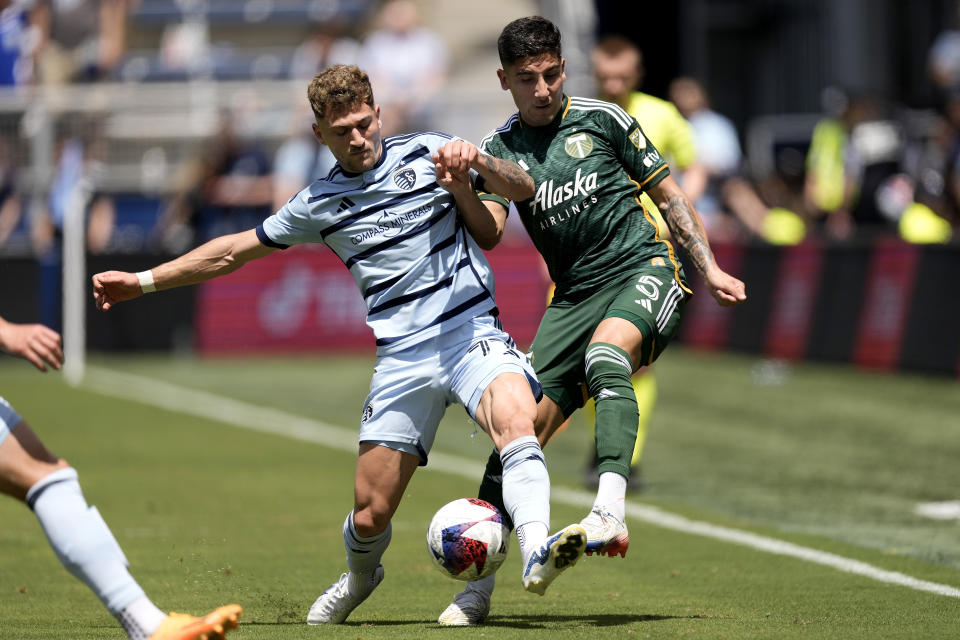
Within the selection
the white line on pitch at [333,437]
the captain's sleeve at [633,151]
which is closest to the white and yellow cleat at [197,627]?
the captain's sleeve at [633,151]

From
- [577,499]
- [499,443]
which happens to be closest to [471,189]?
[499,443]

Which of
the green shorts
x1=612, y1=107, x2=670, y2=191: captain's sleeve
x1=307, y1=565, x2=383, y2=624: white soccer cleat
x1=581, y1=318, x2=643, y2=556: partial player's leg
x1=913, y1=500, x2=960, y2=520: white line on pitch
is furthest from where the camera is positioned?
x1=913, y1=500, x2=960, y2=520: white line on pitch

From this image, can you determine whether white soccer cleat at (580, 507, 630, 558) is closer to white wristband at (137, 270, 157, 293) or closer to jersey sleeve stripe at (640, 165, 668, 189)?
jersey sleeve stripe at (640, 165, 668, 189)

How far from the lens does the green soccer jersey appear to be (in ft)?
22.4

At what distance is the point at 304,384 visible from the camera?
683 inches

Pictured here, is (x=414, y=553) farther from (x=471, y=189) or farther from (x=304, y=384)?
(x=304, y=384)

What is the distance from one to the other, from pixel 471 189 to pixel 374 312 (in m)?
0.64

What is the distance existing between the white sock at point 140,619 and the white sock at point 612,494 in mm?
1717

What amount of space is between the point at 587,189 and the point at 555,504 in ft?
11.3

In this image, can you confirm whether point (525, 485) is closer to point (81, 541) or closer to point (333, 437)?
point (81, 541)

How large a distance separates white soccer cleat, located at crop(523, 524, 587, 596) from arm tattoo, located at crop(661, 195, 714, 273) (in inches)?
65.3

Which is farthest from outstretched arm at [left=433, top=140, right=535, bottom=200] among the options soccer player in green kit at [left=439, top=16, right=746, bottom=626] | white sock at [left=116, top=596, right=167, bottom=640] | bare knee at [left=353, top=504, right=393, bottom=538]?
white sock at [left=116, top=596, right=167, bottom=640]

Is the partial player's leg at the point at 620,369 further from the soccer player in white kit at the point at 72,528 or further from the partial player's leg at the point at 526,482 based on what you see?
the soccer player in white kit at the point at 72,528

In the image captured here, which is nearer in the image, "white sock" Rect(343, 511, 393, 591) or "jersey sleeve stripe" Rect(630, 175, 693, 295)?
"white sock" Rect(343, 511, 393, 591)
